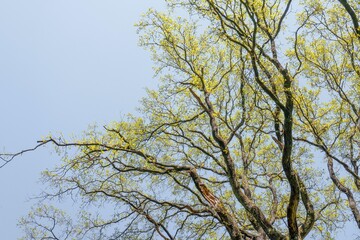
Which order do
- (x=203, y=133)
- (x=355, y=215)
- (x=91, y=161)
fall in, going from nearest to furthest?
(x=91, y=161)
(x=355, y=215)
(x=203, y=133)

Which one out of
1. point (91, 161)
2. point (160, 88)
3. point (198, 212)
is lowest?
point (198, 212)

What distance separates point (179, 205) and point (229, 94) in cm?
507

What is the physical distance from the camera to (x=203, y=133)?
51.7ft

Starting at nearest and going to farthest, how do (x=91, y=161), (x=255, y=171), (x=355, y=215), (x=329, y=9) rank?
(x=91, y=161), (x=329, y=9), (x=355, y=215), (x=255, y=171)

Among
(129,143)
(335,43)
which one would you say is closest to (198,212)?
(129,143)

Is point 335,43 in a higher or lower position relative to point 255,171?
higher

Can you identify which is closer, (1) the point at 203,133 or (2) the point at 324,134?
(2) the point at 324,134

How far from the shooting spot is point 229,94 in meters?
16.0

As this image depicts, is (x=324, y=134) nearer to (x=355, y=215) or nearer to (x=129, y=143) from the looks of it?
(x=355, y=215)

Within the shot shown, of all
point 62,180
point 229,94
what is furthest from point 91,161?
point 229,94

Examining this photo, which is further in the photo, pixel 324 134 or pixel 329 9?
pixel 324 134

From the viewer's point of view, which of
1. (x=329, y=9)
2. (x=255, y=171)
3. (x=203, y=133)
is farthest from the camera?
(x=255, y=171)

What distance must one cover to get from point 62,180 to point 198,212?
4.24 meters

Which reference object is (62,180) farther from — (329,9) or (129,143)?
(329,9)
